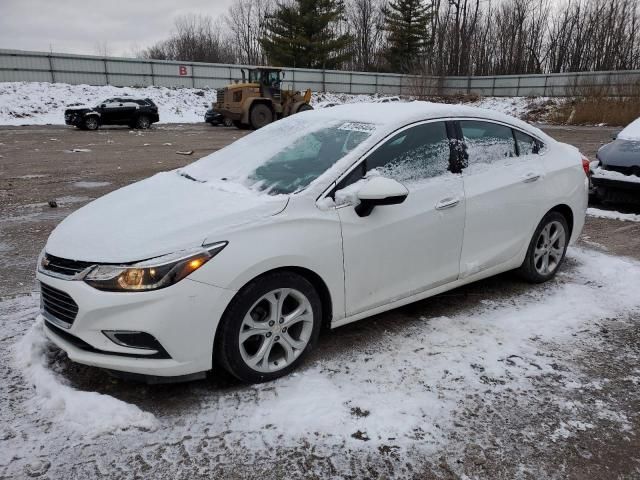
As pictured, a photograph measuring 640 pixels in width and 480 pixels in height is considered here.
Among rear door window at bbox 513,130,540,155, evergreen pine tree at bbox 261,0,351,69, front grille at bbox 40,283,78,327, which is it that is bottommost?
front grille at bbox 40,283,78,327

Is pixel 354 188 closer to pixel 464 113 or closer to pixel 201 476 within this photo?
pixel 464 113

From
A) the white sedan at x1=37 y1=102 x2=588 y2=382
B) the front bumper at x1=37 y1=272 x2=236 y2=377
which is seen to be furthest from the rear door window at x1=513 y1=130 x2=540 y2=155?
the front bumper at x1=37 y1=272 x2=236 y2=377

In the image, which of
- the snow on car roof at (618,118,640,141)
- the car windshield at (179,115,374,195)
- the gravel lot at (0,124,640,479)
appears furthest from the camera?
the snow on car roof at (618,118,640,141)

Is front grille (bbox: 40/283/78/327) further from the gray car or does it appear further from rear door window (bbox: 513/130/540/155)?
the gray car

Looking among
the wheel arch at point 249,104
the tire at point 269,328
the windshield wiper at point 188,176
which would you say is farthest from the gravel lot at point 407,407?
the wheel arch at point 249,104

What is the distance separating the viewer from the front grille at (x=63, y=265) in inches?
106

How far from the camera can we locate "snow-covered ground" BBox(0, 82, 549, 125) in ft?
91.1

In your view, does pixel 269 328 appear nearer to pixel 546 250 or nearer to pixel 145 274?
pixel 145 274

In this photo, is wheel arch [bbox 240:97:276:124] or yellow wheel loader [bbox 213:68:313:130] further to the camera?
yellow wheel loader [bbox 213:68:313:130]

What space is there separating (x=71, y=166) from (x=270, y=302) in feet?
34.4

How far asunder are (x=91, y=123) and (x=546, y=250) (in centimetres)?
2205

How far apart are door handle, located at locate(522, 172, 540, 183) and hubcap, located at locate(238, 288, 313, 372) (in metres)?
2.24

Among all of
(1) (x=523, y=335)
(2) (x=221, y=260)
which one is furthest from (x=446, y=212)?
(2) (x=221, y=260)

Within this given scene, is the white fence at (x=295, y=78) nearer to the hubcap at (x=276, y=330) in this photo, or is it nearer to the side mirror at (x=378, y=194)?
the side mirror at (x=378, y=194)
